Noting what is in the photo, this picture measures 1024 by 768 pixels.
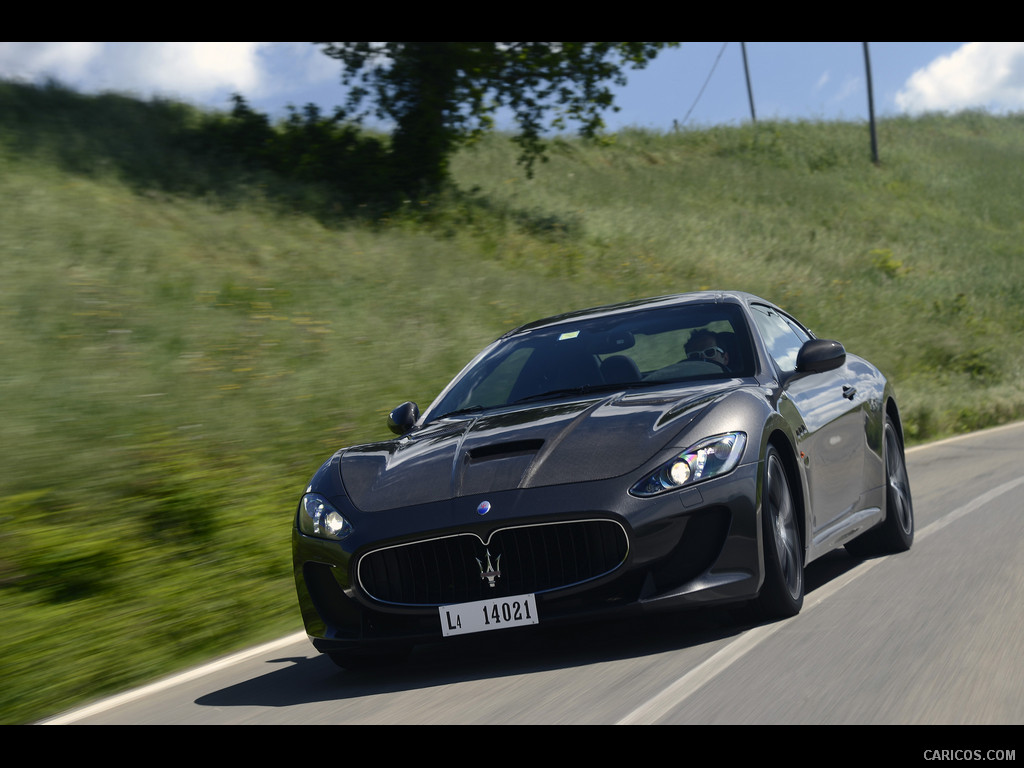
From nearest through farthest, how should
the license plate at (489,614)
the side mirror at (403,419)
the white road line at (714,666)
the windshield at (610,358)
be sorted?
1. the white road line at (714,666)
2. the license plate at (489,614)
3. the windshield at (610,358)
4. the side mirror at (403,419)

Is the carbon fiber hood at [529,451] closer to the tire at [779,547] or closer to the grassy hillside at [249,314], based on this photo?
the tire at [779,547]

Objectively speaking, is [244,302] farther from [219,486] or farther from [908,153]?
[908,153]

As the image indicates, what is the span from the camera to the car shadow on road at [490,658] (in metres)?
4.89

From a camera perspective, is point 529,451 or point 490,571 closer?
point 490,571

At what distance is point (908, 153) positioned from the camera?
188 feet

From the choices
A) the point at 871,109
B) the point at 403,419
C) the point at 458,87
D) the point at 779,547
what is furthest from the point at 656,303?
the point at 871,109

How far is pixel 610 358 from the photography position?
246 inches

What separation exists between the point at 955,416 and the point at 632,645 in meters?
15.0

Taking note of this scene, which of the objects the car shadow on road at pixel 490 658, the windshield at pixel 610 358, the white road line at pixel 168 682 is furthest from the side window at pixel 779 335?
the white road line at pixel 168 682

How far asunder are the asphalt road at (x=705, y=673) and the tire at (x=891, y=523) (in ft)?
1.48

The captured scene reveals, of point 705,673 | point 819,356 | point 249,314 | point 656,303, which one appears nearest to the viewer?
point 705,673

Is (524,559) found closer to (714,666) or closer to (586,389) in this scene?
(714,666)

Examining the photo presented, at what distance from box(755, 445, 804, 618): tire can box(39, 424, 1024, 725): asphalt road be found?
95 millimetres

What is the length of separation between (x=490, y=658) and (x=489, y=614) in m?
0.56
